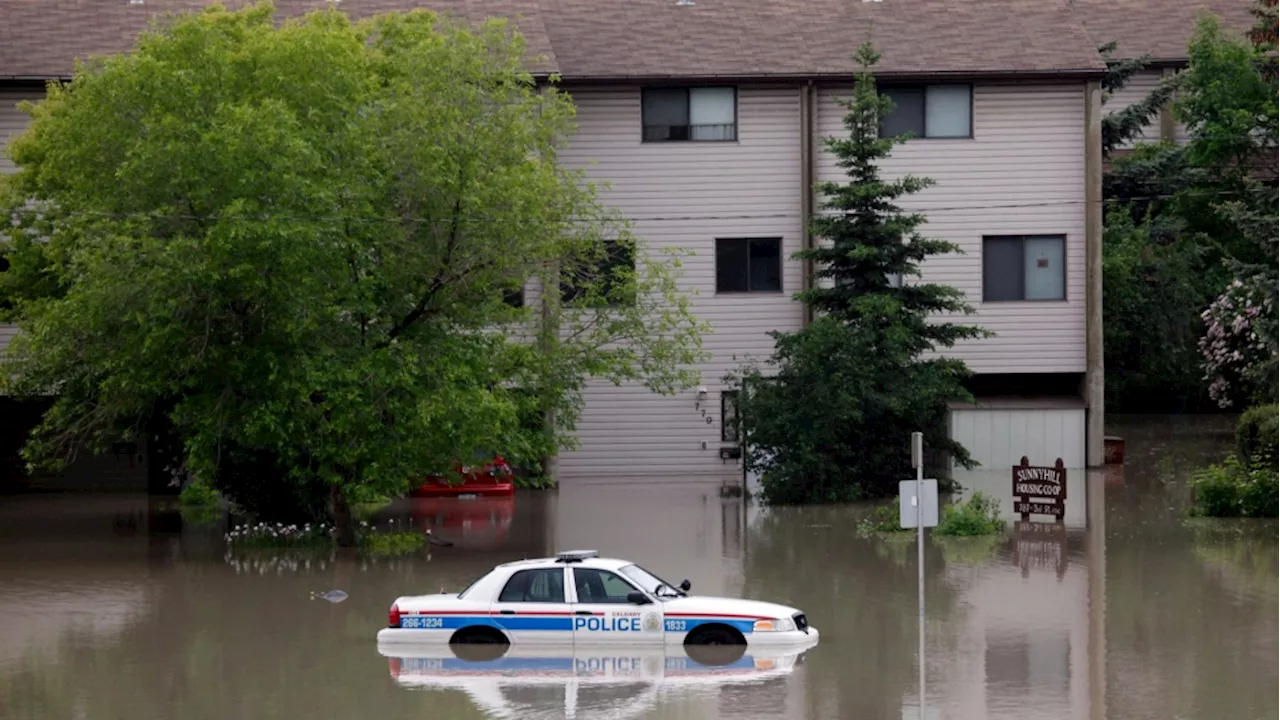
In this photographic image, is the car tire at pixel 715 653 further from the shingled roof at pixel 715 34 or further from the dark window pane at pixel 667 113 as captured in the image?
the dark window pane at pixel 667 113

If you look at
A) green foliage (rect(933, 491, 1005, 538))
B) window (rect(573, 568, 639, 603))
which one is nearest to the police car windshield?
window (rect(573, 568, 639, 603))

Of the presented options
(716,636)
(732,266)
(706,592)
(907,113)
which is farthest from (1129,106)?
(716,636)

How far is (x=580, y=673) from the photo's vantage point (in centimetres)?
1902

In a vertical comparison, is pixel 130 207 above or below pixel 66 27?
below

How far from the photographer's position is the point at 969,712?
664 inches

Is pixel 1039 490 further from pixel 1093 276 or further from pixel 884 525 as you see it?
pixel 1093 276

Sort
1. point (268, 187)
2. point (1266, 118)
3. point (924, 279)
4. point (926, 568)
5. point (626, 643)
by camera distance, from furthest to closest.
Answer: point (1266, 118)
point (924, 279)
point (268, 187)
point (926, 568)
point (626, 643)

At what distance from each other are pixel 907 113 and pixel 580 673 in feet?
85.2

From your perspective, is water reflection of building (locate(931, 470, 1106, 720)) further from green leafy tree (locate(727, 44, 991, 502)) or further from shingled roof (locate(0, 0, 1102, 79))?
shingled roof (locate(0, 0, 1102, 79))

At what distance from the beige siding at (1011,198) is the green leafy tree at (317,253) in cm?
1223

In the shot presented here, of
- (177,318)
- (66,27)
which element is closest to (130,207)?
(177,318)

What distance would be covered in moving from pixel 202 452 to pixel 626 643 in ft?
41.5

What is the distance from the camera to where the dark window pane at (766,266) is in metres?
42.6

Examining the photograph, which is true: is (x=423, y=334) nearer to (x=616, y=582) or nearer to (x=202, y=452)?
(x=202, y=452)
